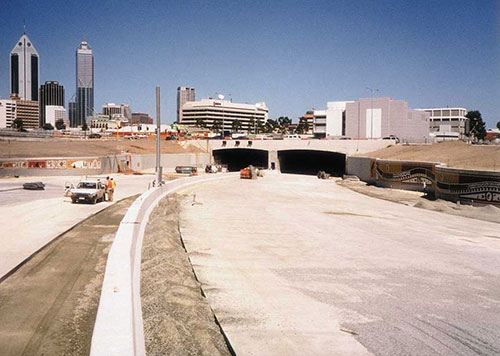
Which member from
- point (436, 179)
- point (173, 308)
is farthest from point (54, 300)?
point (436, 179)

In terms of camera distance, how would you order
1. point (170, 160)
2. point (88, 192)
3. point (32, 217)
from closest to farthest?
1. point (32, 217)
2. point (88, 192)
3. point (170, 160)

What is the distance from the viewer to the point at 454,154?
58969 mm

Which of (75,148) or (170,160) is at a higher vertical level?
(75,148)

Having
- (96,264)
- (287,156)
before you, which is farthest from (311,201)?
(287,156)

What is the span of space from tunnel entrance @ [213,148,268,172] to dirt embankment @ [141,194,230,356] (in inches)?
3519

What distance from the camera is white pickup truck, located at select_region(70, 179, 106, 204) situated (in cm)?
3356

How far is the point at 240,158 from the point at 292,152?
58.2ft

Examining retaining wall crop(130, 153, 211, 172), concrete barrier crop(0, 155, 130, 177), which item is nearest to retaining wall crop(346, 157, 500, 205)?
retaining wall crop(130, 153, 211, 172)

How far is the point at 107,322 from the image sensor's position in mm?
7605

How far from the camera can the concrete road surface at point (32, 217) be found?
18.4 m

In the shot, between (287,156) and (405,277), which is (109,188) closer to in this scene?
(405,277)

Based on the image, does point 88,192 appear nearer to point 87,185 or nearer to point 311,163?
point 87,185

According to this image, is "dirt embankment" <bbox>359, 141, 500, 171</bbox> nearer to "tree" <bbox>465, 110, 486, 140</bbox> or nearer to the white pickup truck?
the white pickup truck

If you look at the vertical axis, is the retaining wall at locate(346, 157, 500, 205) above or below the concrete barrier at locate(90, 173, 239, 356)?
above
